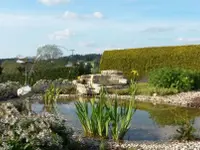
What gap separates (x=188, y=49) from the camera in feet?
67.3

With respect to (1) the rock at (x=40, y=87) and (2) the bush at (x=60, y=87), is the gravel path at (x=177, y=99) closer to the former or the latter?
(2) the bush at (x=60, y=87)

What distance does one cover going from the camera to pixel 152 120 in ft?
31.5

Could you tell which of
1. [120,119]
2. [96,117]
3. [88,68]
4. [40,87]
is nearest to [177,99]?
[40,87]

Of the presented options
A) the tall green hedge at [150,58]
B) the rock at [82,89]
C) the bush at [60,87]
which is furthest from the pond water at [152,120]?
the tall green hedge at [150,58]

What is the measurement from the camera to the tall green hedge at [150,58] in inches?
802

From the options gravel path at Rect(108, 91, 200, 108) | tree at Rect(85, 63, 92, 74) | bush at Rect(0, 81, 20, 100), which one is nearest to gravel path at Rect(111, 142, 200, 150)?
gravel path at Rect(108, 91, 200, 108)

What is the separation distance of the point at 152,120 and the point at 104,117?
3.10m

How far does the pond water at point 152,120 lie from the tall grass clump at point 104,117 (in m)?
0.67

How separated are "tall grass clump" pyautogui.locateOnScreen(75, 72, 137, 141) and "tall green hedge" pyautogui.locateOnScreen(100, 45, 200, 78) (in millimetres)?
13796

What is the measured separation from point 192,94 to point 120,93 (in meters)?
2.60

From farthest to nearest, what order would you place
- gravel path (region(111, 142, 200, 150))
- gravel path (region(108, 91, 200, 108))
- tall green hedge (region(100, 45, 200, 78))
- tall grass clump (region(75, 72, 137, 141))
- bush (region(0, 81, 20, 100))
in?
1. tall green hedge (region(100, 45, 200, 78))
2. bush (region(0, 81, 20, 100))
3. gravel path (region(108, 91, 200, 108))
4. tall grass clump (region(75, 72, 137, 141))
5. gravel path (region(111, 142, 200, 150))

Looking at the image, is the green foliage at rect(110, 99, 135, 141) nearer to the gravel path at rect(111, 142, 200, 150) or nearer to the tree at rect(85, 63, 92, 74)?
the gravel path at rect(111, 142, 200, 150)

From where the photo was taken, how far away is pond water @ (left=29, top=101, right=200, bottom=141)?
25.6 feet

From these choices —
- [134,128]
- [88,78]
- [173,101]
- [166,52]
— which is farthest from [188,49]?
[134,128]
